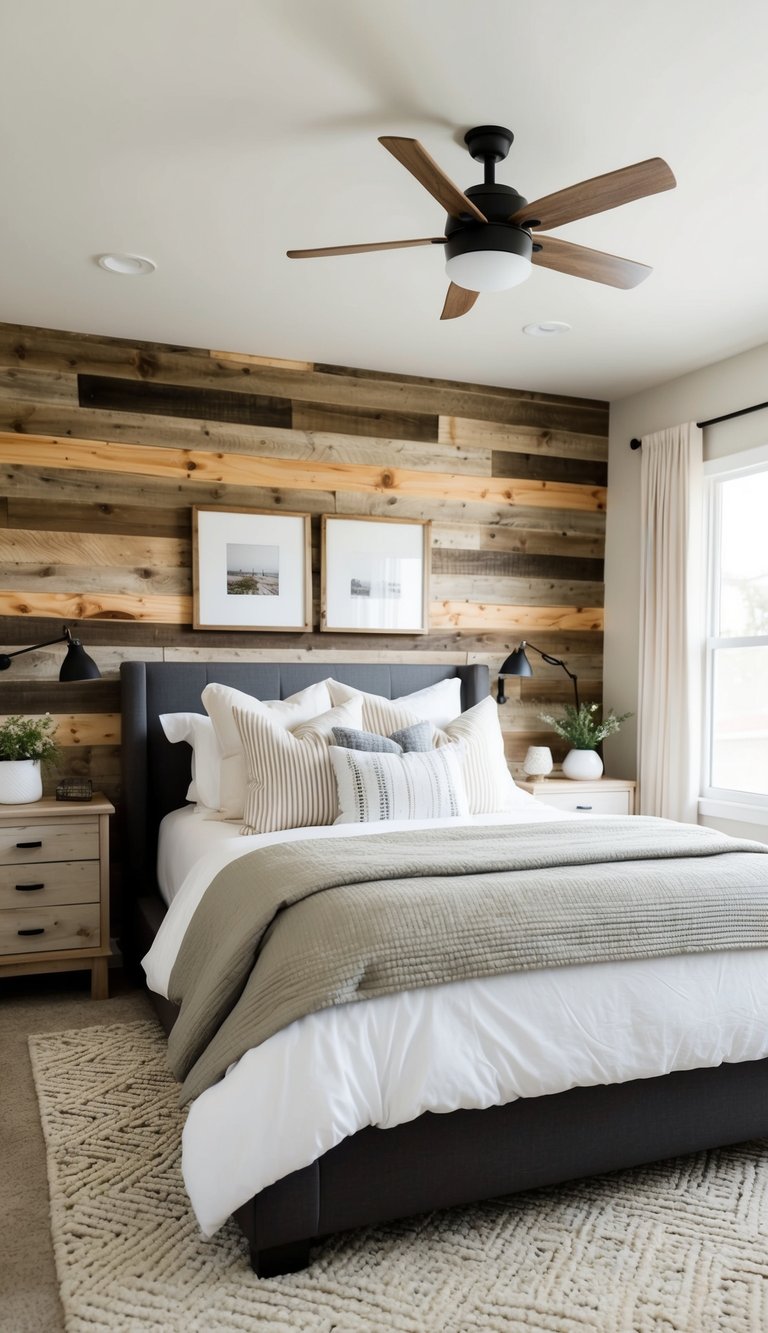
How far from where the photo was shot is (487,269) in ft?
8.31

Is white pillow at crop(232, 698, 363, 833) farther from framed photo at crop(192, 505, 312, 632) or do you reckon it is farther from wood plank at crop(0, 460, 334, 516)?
wood plank at crop(0, 460, 334, 516)

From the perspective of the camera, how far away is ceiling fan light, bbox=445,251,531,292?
8.18 ft

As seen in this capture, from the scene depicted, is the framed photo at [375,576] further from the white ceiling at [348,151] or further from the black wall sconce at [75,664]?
the black wall sconce at [75,664]

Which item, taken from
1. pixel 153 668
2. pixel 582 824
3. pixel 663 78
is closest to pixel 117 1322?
pixel 582 824

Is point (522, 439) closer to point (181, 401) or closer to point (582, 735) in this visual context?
point (582, 735)

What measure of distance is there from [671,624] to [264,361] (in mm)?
2134

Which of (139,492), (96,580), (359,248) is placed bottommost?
(96,580)

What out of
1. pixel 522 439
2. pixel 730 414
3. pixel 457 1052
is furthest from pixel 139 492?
pixel 457 1052

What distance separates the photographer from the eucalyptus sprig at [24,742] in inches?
143

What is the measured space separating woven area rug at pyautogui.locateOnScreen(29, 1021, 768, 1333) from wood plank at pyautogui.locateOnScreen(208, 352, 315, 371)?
303 centimetres

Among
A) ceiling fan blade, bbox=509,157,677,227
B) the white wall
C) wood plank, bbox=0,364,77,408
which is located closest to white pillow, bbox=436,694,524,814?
the white wall

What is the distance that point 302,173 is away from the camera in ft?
8.91

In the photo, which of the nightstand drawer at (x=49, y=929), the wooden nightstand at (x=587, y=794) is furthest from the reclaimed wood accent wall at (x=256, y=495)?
the nightstand drawer at (x=49, y=929)

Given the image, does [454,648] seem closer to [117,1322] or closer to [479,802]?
[479,802]
